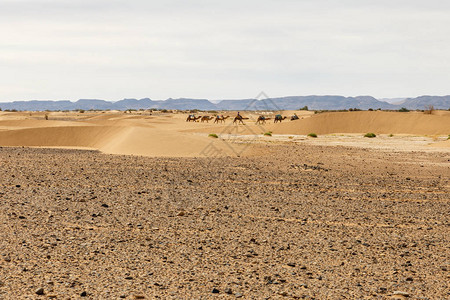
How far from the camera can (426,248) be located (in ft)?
25.6

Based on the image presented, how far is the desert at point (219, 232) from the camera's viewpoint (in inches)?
235

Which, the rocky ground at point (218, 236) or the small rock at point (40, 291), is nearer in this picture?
the small rock at point (40, 291)

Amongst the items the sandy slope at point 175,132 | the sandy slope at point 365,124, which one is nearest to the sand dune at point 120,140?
the sandy slope at point 175,132

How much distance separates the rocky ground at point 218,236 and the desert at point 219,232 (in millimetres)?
27

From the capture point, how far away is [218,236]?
8258 mm

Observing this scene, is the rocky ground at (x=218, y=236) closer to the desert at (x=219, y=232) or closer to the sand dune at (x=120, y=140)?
the desert at (x=219, y=232)

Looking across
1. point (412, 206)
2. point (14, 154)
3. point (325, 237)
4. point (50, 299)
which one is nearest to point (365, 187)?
point (412, 206)

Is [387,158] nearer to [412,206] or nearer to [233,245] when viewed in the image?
[412,206]

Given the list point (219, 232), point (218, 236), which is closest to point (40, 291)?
point (218, 236)

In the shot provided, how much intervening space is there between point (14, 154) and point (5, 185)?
932 centimetres

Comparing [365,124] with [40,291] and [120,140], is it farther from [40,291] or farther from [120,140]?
[40,291]

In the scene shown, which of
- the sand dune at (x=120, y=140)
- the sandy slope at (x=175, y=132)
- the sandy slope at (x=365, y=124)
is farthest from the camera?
the sandy slope at (x=365, y=124)

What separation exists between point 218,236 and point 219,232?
0.93 ft

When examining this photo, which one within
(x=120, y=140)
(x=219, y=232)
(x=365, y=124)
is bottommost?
(x=219, y=232)
